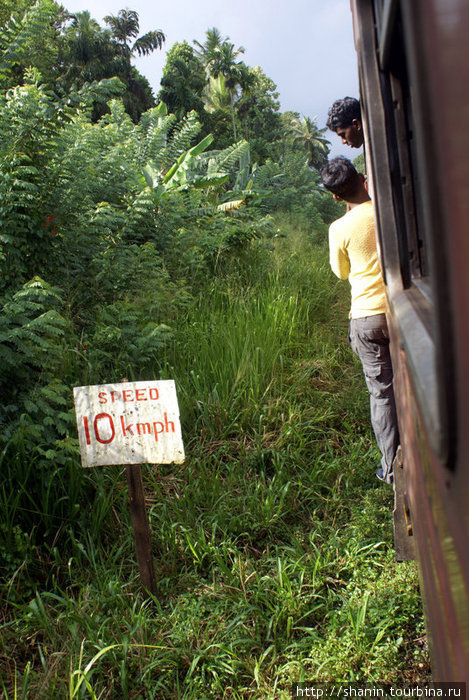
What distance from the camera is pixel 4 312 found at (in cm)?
326

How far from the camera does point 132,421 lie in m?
2.44

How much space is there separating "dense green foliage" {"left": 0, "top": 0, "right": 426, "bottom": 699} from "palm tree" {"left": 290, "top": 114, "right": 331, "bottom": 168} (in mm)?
52909

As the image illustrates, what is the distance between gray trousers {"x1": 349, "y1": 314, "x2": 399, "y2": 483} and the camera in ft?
9.61

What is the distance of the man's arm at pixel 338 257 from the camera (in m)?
3.03

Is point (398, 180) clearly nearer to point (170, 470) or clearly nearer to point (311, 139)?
point (170, 470)

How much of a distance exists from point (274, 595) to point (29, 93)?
12.1 feet

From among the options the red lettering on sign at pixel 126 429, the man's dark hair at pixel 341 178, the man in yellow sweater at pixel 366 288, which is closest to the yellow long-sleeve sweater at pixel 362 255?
the man in yellow sweater at pixel 366 288

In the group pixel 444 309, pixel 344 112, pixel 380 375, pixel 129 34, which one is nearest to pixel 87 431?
pixel 380 375

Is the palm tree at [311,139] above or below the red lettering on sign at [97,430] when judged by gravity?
above

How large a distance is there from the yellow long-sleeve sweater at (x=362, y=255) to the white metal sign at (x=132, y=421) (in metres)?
1.25

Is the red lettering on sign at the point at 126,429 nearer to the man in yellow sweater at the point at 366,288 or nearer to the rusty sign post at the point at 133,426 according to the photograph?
the rusty sign post at the point at 133,426

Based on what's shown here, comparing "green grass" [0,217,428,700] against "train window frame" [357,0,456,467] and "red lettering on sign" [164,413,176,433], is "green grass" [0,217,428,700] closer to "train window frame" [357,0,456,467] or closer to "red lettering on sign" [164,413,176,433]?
"red lettering on sign" [164,413,176,433]

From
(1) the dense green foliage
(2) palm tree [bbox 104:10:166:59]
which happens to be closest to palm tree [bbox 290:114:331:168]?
(2) palm tree [bbox 104:10:166:59]

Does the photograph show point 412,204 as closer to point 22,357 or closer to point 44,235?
point 22,357
